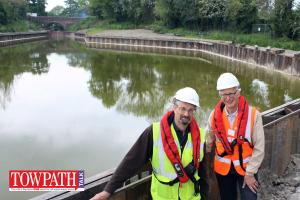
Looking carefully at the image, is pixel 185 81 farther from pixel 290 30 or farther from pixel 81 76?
pixel 290 30

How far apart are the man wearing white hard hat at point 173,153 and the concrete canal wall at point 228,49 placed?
19157 millimetres

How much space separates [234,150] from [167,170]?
3.09 ft

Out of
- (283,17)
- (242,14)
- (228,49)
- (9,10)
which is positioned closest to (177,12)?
(242,14)

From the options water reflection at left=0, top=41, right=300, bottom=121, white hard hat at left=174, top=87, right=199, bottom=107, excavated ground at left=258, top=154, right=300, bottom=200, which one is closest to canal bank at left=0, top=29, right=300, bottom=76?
water reflection at left=0, top=41, right=300, bottom=121

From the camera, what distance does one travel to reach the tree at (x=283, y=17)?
98.4 feet

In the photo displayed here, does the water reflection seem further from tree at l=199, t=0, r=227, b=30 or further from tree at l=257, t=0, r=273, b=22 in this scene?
tree at l=199, t=0, r=227, b=30

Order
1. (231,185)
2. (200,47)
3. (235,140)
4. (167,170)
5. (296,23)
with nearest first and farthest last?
(167,170)
(235,140)
(231,185)
(296,23)
(200,47)

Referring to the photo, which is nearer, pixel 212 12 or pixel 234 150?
pixel 234 150

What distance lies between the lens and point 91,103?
14.4 meters

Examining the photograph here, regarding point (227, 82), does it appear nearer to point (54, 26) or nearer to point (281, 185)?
point (281, 185)

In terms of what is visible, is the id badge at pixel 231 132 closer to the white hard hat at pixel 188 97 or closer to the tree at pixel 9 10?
the white hard hat at pixel 188 97

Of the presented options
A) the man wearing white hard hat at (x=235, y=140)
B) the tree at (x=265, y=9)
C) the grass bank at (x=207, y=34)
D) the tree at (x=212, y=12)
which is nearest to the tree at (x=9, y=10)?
the grass bank at (x=207, y=34)

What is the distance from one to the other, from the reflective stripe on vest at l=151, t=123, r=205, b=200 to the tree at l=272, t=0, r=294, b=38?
29626mm

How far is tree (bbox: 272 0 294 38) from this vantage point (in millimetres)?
29995
